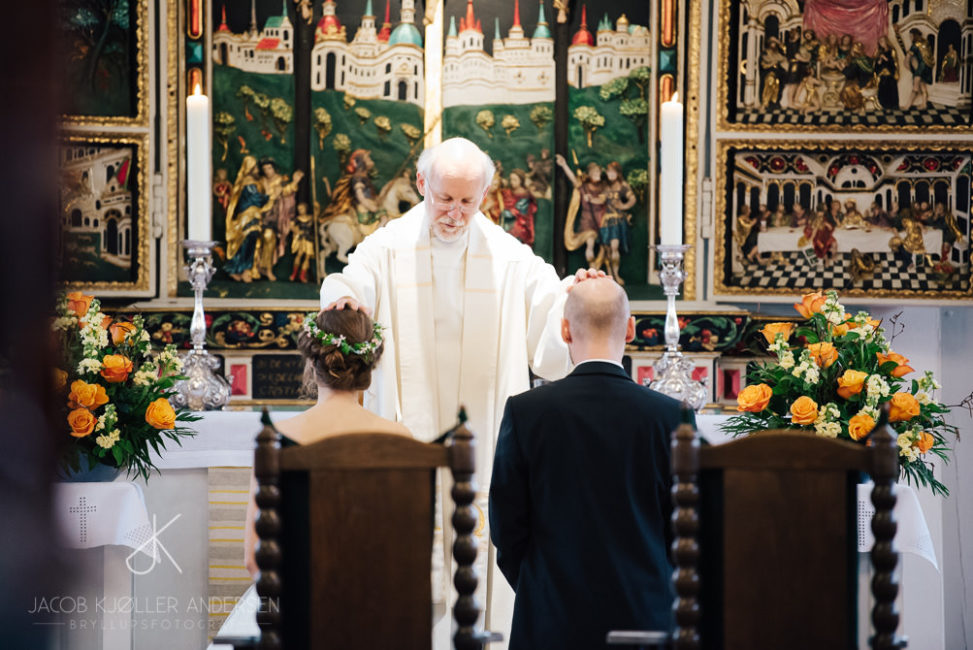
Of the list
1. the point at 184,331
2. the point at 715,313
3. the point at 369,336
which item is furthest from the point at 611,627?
the point at 184,331

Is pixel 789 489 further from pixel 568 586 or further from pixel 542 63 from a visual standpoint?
pixel 542 63

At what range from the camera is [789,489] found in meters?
1.96

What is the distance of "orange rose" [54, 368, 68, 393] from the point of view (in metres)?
0.45

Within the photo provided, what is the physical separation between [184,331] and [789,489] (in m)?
3.93

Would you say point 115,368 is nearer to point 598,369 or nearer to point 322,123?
point 598,369

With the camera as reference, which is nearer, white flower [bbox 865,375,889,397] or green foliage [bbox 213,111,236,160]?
white flower [bbox 865,375,889,397]

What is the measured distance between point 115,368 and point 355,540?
1737 millimetres

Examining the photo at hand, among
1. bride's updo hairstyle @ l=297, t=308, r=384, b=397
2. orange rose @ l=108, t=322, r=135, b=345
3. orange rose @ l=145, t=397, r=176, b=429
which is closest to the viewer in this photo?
bride's updo hairstyle @ l=297, t=308, r=384, b=397

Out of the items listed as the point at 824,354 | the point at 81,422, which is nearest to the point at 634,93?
the point at 824,354

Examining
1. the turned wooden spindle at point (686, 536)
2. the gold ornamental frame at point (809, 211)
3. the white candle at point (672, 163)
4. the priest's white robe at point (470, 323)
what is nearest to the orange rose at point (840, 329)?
the white candle at point (672, 163)

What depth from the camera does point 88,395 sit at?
3.23 meters

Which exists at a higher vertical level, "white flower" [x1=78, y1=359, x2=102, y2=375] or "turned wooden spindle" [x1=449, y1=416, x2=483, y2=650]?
"white flower" [x1=78, y1=359, x2=102, y2=375]

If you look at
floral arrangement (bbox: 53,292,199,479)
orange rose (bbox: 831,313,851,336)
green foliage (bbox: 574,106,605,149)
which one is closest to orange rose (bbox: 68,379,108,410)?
floral arrangement (bbox: 53,292,199,479)

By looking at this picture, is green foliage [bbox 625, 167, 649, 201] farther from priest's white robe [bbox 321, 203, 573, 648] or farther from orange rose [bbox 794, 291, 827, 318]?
orange rose [bbox 794, 291, 827, 318]
